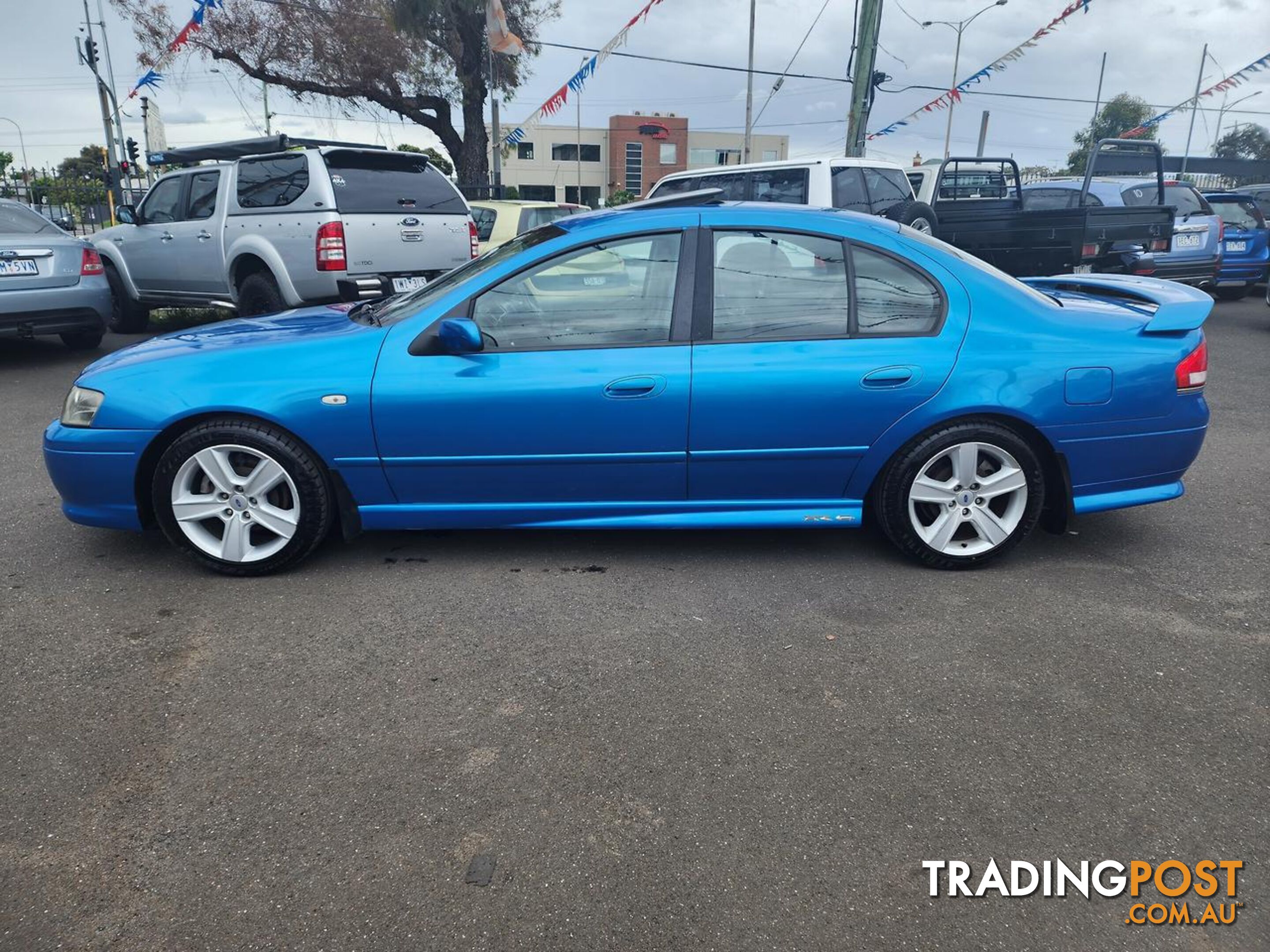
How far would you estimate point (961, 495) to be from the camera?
385cm

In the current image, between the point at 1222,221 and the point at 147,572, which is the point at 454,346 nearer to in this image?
the point at 147,572

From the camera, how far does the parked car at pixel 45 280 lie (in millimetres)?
7992

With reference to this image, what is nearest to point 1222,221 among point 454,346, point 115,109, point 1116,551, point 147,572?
point 1116,551

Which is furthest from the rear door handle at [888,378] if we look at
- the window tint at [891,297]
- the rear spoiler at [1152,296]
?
the rear spoiler at [1152,296]

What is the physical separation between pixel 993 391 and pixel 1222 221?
1127cm

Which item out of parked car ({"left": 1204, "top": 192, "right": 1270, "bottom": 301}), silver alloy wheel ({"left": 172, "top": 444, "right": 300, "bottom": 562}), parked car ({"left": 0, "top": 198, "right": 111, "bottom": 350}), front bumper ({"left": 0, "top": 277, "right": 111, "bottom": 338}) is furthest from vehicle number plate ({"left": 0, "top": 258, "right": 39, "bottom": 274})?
parked car ({"left": 1204, "top": 192, "right": 1270, "bottom": 301})

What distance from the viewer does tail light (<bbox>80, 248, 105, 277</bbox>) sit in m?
8.55

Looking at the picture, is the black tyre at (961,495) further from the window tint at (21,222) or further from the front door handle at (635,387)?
the window tint at (21,222)

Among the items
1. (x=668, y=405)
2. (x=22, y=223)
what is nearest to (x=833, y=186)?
(x=668, y=405)

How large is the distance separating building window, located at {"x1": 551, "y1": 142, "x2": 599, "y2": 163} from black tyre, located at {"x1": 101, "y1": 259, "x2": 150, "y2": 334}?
2430 inches

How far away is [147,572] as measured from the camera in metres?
3.91

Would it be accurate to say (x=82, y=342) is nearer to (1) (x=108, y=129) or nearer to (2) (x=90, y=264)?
(2) (x=90, y=264)

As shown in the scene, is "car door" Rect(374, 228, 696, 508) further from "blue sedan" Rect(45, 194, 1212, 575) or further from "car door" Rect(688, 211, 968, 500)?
"car door" Rect(688, 211, 968, 500)

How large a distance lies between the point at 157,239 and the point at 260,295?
6.51 ft
